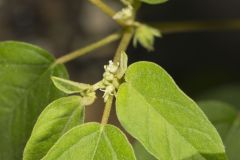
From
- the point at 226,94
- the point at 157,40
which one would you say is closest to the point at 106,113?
the point at 226,94

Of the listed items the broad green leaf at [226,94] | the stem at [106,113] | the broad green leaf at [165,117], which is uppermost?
the broad green leaf at [226,94]

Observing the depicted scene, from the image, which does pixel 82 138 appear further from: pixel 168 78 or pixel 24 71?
pixel 24 71

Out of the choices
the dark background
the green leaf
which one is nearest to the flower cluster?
the green leaf

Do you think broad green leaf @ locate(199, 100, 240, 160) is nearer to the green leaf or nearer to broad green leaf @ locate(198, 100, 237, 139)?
broad green leaf @ locate(198, 100, 237, 139)

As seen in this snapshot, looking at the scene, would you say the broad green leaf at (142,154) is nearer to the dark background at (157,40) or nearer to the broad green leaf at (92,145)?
the broad green leaf at (92,145)

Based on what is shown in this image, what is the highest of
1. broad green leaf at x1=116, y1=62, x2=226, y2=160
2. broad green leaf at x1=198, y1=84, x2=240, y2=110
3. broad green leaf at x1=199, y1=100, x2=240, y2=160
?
broad green leaf at x1=198, y1=84, x2=240, y2=110

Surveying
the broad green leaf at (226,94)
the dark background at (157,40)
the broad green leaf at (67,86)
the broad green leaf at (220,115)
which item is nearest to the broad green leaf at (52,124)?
the broad green leaf at (67,86)

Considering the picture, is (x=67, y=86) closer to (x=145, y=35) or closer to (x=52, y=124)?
(x=52, y=124)

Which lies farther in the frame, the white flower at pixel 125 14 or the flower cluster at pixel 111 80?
the white flower at pixel 125 14
